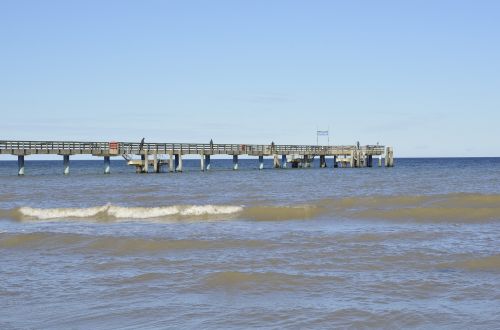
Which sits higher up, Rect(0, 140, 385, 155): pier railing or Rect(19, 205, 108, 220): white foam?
Rect(0, 140, 385, 155): pier railing

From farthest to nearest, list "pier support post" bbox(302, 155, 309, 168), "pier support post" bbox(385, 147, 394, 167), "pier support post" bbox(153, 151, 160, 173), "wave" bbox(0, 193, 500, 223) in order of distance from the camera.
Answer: "pier support post" bbox(385, 147, 394, 167) → "pier support post" bbox(302, 155, 309, 168) → "pier support post" bbox(153, 151, 160, 173) → "wave" bbox(0, 193, 500, 223)

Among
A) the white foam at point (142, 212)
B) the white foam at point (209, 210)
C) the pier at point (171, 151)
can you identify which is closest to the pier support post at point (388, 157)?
the pier at point (171, 151)

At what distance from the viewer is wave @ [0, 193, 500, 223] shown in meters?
20.3

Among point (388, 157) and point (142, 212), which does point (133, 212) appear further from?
point (388, 157)

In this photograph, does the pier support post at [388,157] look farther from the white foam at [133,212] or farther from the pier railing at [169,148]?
the white foam at [133,212]

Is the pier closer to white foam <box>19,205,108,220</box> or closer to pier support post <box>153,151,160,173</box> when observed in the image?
pier support post <box>153,151,160,173</box>

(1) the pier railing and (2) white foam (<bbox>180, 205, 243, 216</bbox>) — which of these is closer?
(2) white foam (<bbox>180, 205, 243, 216</bbox>)

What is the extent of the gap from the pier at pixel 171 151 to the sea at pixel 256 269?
92.2 feet

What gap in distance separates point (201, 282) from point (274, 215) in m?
11.1

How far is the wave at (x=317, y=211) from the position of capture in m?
20.3

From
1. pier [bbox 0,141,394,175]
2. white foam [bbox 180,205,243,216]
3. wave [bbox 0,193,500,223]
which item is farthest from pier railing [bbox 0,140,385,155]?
white foam [bbox 180,205,243,216]

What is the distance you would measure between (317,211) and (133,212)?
6.57 metres

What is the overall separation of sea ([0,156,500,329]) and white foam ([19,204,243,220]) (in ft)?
0.52

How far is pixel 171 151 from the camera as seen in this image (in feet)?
189
